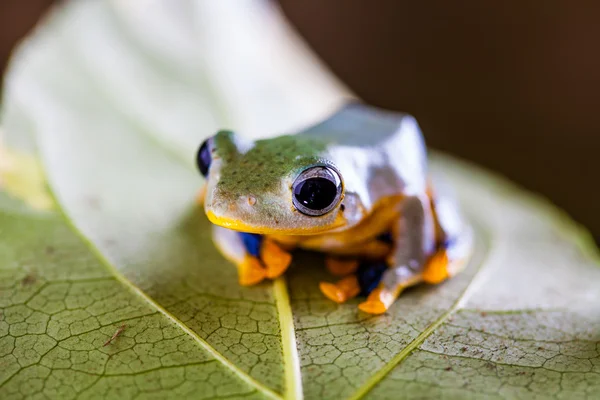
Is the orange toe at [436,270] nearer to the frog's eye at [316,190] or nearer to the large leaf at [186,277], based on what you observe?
the large leaf at [186,277]

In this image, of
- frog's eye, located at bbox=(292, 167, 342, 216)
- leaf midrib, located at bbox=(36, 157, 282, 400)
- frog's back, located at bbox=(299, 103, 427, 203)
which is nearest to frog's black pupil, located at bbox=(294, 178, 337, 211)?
frog's eye, located at bbox=(292, 167, 342, 216)

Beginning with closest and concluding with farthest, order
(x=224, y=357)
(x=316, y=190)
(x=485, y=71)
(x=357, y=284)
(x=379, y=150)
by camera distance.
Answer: (x=224, y=357) → (x=316, y=190) → (x=357, y=284) → (x=379, y=150) → (x=485, y=71)

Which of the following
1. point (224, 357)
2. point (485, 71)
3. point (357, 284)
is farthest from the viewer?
point (485, 71)

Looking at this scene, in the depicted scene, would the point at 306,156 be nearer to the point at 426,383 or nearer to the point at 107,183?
the point at 426,383

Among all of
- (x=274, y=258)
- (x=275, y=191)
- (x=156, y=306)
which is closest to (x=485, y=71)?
(x=274, y=258)

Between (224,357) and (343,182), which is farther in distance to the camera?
(343,182)

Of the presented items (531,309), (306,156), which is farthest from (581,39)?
(306,156)

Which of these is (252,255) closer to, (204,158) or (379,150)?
(204,158)

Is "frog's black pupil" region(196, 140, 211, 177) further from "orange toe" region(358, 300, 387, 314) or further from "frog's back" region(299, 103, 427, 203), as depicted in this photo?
"orange toe" region(358, 300, 387, 314)
